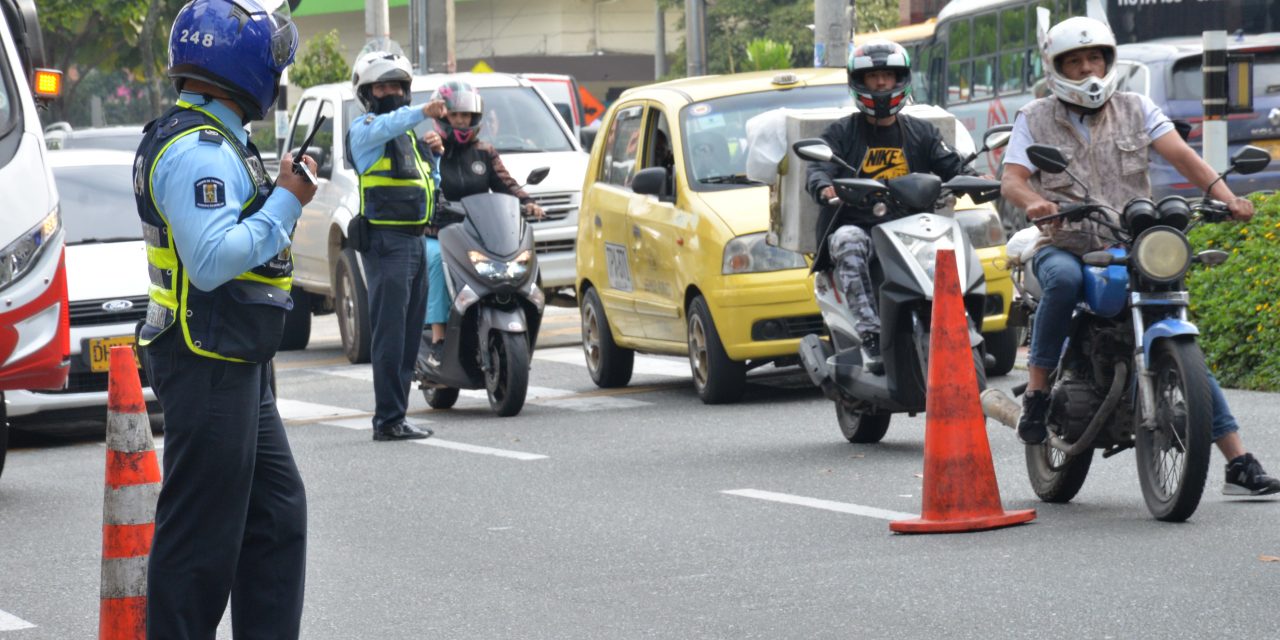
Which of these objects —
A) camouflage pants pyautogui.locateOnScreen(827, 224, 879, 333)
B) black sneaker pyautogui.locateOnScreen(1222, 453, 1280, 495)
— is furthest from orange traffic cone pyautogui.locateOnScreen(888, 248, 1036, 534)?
camouflage pants pyautogui.locateOnScreen(827, 224, 879, 333)

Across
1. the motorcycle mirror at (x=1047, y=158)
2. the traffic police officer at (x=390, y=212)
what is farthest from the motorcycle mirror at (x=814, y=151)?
the traffic police officer at (x=390, y=212)

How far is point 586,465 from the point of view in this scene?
32.0 ft

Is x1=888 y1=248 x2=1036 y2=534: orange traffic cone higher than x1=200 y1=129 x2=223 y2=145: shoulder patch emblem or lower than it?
lower

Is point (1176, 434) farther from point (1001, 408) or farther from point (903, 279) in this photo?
point (903, 279)

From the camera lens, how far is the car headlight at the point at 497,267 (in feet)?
38.4

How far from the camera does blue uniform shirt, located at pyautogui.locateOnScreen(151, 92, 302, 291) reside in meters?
4.47

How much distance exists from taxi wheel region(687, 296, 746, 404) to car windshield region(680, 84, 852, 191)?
77 centimetres

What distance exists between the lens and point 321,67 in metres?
41.2

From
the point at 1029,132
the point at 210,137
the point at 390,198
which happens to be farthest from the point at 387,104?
the point at 210,137

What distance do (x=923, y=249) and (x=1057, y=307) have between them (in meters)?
1.49

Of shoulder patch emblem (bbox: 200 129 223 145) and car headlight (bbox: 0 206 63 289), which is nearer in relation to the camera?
shoulder patch emblem (bbox: 200 129 223 145)

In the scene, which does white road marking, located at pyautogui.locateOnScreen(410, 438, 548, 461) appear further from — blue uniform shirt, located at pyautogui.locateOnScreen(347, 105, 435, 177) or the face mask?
the face mask

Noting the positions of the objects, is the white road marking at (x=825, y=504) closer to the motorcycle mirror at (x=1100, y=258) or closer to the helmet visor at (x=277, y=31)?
the motorcycle mirror at (x=1100, y=258)

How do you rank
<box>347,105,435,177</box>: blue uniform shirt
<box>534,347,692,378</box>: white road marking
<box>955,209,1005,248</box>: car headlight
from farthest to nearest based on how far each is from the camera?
<box>534,347,692,378</box>: white road marking, <box>955,209,1005,248</box>: car headlight, <box>347,105,435,177</box>: blue uniform shirt
